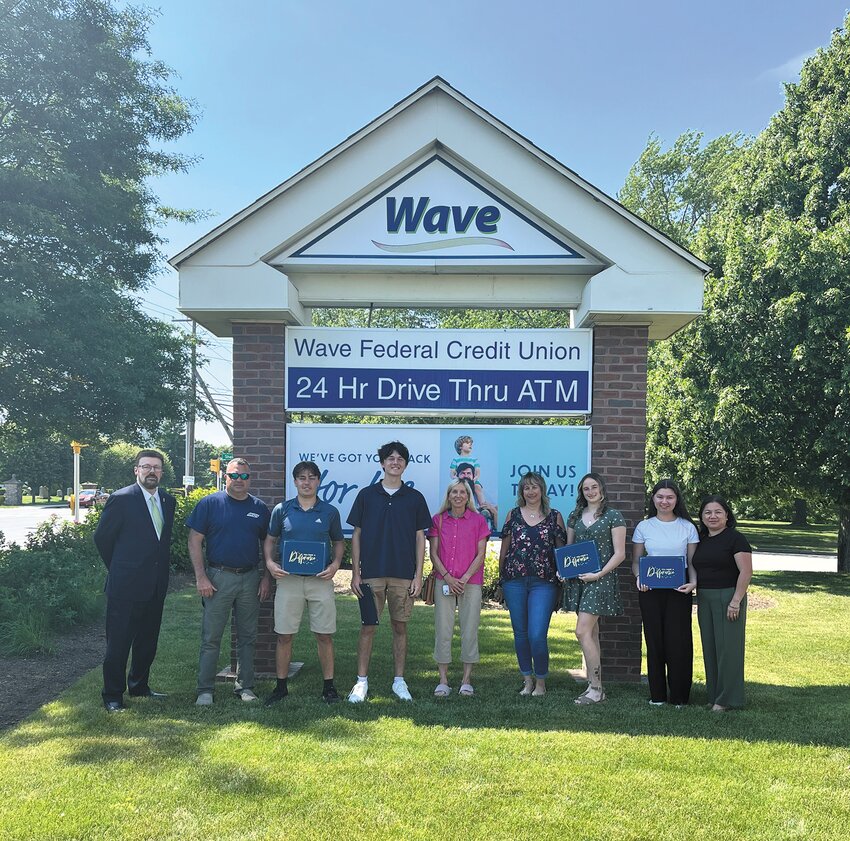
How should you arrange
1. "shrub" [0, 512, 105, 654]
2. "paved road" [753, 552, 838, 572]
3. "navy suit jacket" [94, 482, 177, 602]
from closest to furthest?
"navy suit jacket" [94, 482, 177, 602], "shrub" [0, 512, 105, 654], "paved road" [753, 552, 838, 572]

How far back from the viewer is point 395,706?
18.8 ft

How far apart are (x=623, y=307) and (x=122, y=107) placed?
12.1 m

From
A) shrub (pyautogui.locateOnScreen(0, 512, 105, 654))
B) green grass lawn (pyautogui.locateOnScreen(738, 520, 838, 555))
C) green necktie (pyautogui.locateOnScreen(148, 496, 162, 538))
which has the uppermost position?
green necktie (pyautogui.locateOnScreen(148, 496, 162, 538))

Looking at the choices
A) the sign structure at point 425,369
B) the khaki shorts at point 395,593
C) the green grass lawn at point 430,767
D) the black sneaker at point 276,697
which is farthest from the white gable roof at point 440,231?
the green grass lawn at point 430,767

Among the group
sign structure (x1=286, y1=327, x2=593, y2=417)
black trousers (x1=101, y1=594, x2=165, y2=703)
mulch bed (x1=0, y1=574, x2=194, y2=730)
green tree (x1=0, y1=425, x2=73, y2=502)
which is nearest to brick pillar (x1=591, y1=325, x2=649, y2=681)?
sign structure (x1=286, y1=327, x2=593, y2=417)

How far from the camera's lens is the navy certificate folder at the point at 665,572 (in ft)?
18.9

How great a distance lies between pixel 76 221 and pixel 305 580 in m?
10.7

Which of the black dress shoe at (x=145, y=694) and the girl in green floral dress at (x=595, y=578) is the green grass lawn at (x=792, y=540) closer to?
the girl in green floral dress at (x=595, y=578)

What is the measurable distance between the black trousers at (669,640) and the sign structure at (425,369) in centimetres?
207

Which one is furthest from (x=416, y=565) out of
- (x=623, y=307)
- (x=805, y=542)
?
(x=805, y=542)

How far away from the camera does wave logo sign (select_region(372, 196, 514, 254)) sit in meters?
6.82

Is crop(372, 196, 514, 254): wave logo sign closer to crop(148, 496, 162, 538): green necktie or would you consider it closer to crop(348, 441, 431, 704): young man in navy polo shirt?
crop(348, 441, 431, 704): young man in navy polo shirt

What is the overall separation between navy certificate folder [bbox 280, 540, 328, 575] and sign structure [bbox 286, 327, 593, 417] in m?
1.63

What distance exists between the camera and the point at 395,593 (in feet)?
19.4
